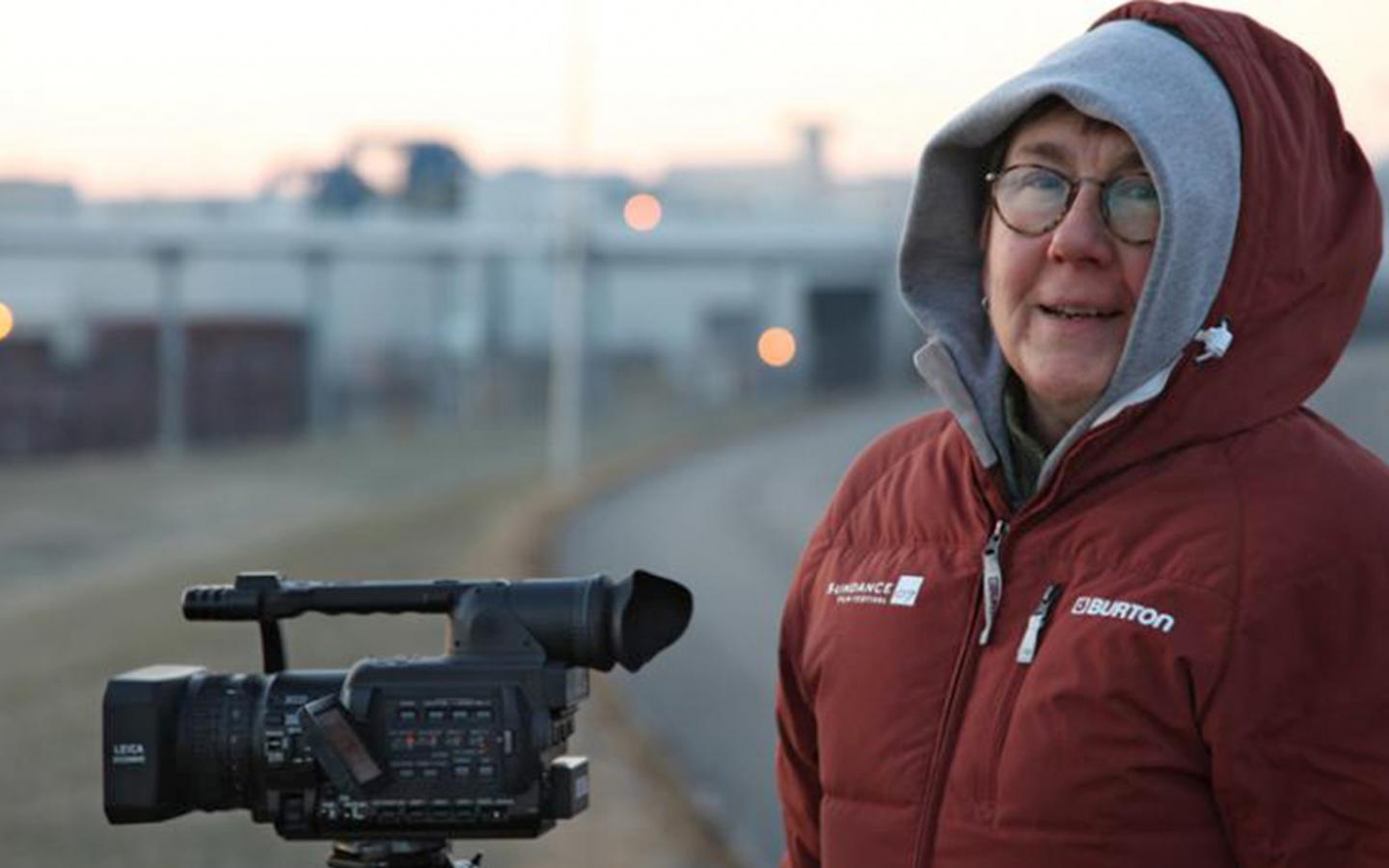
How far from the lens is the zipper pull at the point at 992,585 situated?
2.65 m

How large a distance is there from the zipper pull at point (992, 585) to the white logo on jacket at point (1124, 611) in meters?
0.12

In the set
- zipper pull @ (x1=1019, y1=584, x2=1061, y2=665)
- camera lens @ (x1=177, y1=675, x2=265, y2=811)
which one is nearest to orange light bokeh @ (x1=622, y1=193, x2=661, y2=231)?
camera lens @ (x1=177, y1=675, x2=265, y2=811)

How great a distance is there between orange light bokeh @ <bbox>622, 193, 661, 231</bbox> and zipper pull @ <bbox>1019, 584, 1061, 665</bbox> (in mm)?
50167

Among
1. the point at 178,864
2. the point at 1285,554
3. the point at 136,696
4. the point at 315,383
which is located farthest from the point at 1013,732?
the point at 315,383

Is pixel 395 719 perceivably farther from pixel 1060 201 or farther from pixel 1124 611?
pixel 1060 201

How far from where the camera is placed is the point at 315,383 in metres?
53.3

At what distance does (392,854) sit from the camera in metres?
2.84

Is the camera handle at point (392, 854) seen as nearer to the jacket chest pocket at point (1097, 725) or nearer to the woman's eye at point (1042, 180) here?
the jacket chest pocket at point (1097, 725)

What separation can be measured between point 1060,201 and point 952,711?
60cm

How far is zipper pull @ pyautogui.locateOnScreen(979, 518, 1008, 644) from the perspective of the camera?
2.65 m

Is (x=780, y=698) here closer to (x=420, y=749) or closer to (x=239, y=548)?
(x=420, y=749)

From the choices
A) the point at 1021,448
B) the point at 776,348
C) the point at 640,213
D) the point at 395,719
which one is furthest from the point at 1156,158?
the point at 640,213

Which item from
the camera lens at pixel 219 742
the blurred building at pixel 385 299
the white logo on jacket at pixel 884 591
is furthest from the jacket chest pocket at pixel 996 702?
the blurred building at pixel 385 299

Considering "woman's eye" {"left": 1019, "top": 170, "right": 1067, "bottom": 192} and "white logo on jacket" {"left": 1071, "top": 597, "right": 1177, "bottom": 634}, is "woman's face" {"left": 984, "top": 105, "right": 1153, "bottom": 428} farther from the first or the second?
"white logo on jacket" {"left": 1071, "top": 597, "right": 1177, "bottom": 634}
